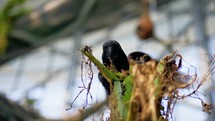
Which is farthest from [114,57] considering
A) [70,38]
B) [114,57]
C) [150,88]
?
[70,38]

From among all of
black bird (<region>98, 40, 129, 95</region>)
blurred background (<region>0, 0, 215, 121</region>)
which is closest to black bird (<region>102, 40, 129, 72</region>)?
black bird (<region>98, 40, 129, 95</region>)

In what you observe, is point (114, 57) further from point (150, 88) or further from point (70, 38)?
point (70, 38)

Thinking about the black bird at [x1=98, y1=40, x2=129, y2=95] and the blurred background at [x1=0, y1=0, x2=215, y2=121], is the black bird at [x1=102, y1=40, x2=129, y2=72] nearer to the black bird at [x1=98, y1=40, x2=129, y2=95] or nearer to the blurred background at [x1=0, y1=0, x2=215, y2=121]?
the black bird at [x1=98, y1=40, x2=129, y2=95]

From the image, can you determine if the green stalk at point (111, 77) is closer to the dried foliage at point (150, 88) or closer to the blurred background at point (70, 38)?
the dried foliage at point (150, 88)

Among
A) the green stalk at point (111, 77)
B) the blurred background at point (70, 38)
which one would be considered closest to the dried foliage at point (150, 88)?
the green stalk at point (111, 77)

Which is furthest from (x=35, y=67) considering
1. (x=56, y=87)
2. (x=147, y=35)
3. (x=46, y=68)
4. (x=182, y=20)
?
(x=147, y=35)

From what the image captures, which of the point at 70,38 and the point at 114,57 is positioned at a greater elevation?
the point at 70,38

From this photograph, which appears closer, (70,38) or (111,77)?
(111,77)
